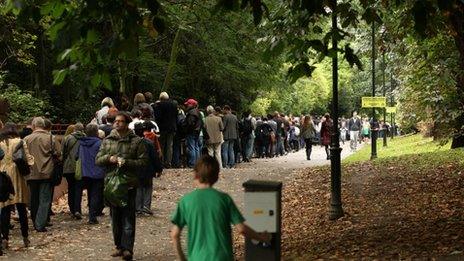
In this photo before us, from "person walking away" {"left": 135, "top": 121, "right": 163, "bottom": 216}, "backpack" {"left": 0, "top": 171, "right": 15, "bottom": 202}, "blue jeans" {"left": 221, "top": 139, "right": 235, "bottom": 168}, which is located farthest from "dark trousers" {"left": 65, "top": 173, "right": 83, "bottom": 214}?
"blue jeans" {"left": 221, "top": 139, "right": 235, "bottom": 168}

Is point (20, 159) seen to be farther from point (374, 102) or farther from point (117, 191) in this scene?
point (374, 102)

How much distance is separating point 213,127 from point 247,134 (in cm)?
502

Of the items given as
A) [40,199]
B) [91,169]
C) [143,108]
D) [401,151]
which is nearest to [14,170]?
[40,199]

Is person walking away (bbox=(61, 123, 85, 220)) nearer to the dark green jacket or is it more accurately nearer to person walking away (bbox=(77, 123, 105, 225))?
person walking away (bbox=(77, 123, 105, 225))

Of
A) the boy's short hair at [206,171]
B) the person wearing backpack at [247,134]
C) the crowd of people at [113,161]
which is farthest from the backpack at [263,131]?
the boy's short hair at [206,171]

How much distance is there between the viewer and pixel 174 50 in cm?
2619

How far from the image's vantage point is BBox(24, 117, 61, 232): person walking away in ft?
38.0

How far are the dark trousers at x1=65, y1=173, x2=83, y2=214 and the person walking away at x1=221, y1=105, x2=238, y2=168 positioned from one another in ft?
29.7

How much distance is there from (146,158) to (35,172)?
2.80m

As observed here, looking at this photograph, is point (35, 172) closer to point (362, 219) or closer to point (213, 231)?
point (362, 219)

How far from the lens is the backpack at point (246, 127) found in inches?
1000

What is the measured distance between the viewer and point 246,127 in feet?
83.9

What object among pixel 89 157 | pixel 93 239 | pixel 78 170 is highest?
pixel 89 157

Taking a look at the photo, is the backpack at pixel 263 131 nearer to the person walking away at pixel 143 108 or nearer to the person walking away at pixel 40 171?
the person walking away at pixel 143 108
